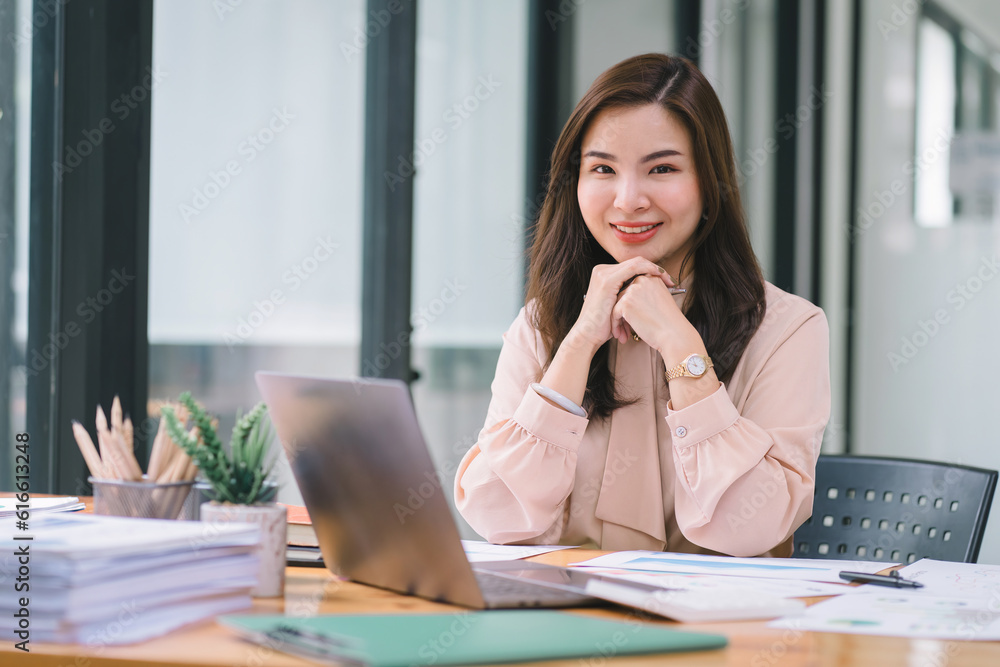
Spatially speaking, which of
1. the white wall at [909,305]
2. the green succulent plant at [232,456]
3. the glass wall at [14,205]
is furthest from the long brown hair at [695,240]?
the white wall at [909,305]

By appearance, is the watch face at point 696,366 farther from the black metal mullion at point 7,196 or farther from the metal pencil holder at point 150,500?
the black metal mullion at point 7,196

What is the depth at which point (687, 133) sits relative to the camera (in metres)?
1.73

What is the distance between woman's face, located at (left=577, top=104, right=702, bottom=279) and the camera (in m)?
1.71

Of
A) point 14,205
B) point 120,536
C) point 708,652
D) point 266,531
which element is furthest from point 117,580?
point 14,205

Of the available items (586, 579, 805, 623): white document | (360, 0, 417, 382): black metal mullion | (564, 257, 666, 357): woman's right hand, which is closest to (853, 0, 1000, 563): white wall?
(360, 0, 417, 382): black metal mullion

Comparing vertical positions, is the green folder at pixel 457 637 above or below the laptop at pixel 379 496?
below

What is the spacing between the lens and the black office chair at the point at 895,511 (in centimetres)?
151

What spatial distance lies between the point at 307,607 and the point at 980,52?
2.89 metres

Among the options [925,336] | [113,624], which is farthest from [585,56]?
[113,624]

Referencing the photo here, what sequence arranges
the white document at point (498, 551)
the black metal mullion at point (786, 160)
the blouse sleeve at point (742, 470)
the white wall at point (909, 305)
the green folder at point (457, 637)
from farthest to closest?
the black metal mullion at point (786, 160), the white wall at point (909, 305), the blouse sleeve at point (742, 470), the white document at point (498, 551), the green folder at point (457, 637)

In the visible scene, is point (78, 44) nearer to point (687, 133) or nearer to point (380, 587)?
point (687, 133)

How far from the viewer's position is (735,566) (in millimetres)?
1268

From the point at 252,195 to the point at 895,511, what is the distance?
1747 millimetres

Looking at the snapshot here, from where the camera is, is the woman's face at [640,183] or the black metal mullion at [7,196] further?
the black metal mullion at [7,196]
